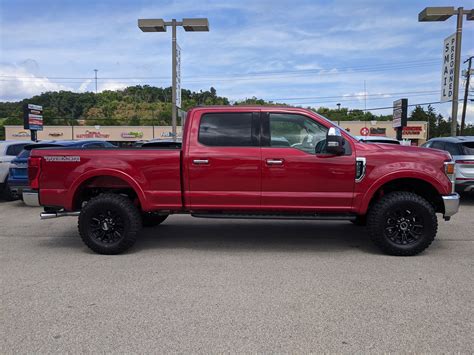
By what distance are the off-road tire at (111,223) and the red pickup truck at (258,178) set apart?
0.01m

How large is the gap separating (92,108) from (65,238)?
88.7m

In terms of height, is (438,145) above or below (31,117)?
below

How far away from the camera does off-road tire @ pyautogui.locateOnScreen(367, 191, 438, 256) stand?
5730mm

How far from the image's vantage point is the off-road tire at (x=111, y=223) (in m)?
5.93

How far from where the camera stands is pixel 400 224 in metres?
5.83

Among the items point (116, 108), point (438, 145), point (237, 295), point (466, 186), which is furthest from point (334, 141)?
point (116, 108)

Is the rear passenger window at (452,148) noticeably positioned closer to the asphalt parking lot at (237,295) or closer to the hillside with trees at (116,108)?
the asphalt parking lot at (237,295)

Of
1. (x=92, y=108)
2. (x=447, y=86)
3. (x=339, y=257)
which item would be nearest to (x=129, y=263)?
(x=339, y=257)

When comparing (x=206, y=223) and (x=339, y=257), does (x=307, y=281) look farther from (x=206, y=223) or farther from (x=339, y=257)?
(x=206, y=223)

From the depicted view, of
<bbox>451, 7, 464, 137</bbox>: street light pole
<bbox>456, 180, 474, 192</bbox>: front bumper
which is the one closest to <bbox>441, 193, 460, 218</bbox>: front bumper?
<bbox>456, 180, 474, 192</bbox>: front bumper

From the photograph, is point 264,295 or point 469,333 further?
point 264,295

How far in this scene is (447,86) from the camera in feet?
53.4

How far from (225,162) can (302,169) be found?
1.06m

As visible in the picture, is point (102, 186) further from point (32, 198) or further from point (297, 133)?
point (297, 133)
